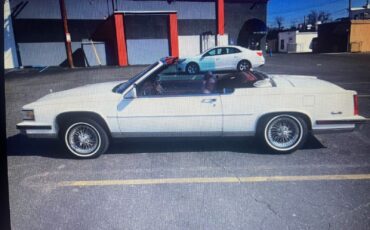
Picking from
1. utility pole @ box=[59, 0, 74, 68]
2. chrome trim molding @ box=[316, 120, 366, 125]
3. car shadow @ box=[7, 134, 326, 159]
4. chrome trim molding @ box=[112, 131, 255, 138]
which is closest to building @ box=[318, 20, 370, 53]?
utility pole @ box=[59, 0, 74, 68]

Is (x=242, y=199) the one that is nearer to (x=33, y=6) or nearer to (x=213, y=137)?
(x=213, y=137)

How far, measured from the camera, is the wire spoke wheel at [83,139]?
4258mm

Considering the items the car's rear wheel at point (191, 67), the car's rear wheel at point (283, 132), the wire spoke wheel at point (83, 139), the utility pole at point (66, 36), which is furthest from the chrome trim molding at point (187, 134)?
the utility pole at point (66, 36)

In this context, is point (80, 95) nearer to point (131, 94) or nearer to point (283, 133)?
point (131, 94)

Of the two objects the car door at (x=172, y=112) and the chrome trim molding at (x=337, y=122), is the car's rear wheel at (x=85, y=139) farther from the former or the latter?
the chrome trim molding at (x=337, y=122)

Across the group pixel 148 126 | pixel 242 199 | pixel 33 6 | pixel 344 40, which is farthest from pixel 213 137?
pixel 344 40

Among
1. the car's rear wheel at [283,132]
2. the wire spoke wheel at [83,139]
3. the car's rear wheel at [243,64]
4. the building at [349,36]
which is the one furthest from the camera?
the building at [349,36]

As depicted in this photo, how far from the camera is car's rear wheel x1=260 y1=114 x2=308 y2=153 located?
4148mm

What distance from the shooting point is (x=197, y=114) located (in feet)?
13.4

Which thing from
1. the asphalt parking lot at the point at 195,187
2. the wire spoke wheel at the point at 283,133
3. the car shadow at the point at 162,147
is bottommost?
the asphalt parking lot at the point at 195,187

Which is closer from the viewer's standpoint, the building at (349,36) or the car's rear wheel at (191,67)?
the car's rear wheel at (191,67)

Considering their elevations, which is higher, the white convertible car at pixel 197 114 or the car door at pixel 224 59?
the car door at pixel 224 59

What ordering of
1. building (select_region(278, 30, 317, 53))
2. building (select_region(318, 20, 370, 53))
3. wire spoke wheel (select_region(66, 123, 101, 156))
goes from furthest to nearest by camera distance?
building (select_region(278, 30, 317, 53)), building (select_region(318, 20, 370, 53)), wire spoke wheel (select_region(66, 123, 101, 156))

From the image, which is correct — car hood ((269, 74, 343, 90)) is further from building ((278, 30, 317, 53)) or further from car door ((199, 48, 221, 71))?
building ((278, 30, 317, 53))
